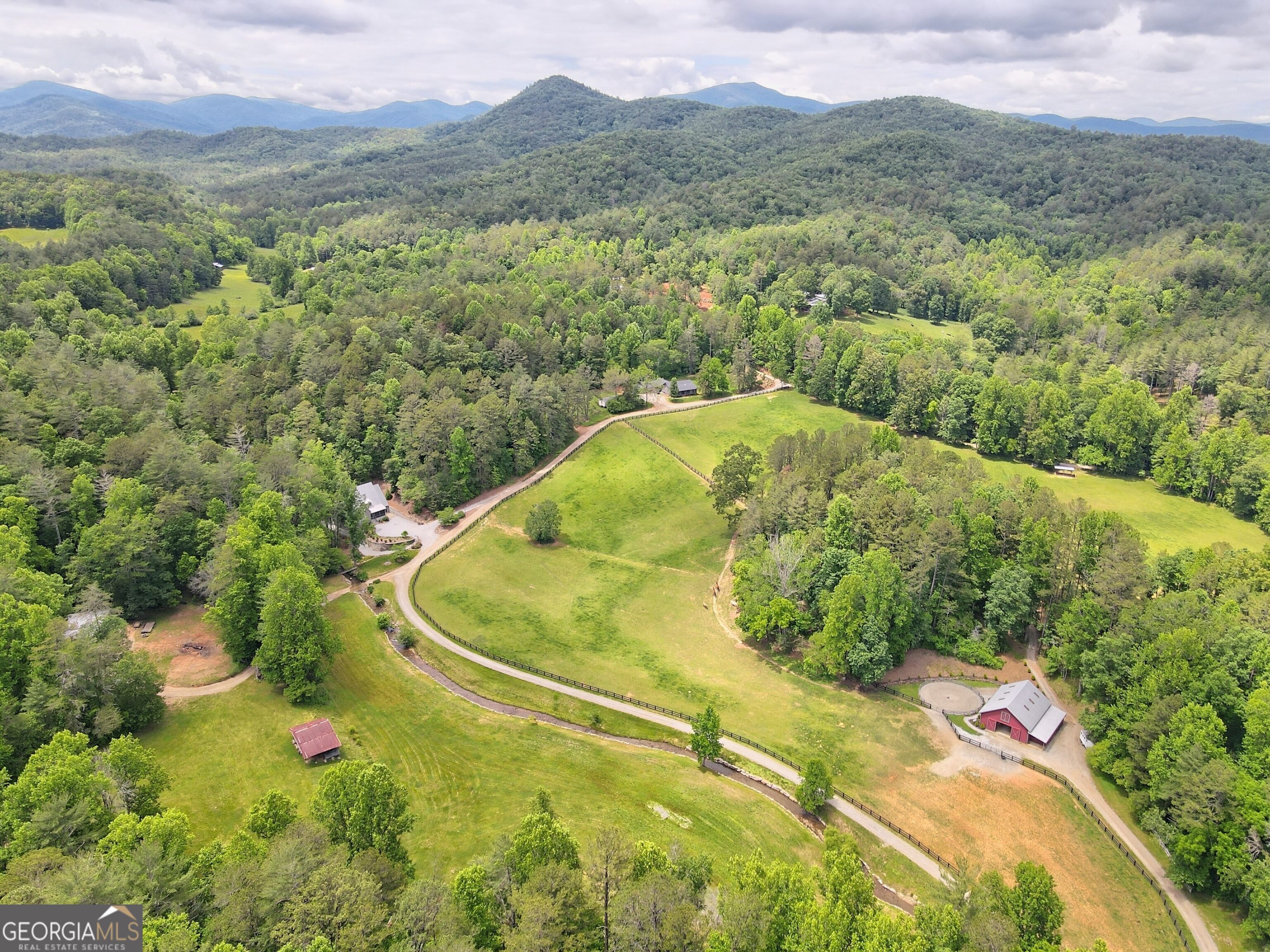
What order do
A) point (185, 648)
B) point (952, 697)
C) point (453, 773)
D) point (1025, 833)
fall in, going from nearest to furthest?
point (1025, 833) → point (453, 773) → point (185, 648) → point (952, 697)

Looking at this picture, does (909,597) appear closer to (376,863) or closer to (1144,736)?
(1144,736)

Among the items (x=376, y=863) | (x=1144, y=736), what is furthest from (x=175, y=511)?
(x=1144, y=736)

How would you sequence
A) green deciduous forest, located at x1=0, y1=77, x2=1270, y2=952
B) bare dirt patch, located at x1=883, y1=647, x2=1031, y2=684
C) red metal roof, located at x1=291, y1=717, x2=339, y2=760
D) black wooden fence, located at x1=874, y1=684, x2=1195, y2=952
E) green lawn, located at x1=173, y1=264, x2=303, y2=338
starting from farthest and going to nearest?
green lawn, located at x1=173, y1=264, x2=303, y2=338
bare dirt patch, located at x1=883, y1=647, x2=1031, y2=684
red metal roof, located at x1=291, y1=717, x2=339, y2=760
black wooden fence, located at x1=874, y1=684, x2=1195, y2=952
green deciduous forest, located at x1=0, y1=77, x2=1270, y2=952

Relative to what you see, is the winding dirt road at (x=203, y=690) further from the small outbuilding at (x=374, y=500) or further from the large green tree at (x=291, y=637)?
the small outbuilding at (x=374, y=500)

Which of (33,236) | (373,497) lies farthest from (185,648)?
(33,236)

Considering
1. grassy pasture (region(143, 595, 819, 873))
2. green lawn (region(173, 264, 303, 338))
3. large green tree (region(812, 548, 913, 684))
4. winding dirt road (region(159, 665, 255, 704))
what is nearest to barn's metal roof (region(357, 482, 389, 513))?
winding dirt road (region(159, 665, 255, 704))

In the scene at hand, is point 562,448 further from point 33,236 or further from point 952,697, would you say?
point 33,236

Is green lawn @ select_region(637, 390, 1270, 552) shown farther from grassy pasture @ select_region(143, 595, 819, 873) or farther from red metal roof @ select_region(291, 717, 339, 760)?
red metal roof @ select_region(291, 717, 339, 760)

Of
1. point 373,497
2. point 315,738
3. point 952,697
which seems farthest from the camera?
point 373,497
